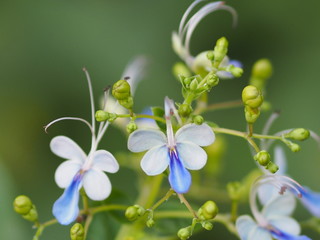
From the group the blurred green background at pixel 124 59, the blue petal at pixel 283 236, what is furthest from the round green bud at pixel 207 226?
the blurred green background at pixel 124 59

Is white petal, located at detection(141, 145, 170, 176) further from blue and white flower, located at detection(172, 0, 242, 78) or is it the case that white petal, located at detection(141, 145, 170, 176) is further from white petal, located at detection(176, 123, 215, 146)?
blue and white flower, located at detection(172, 0, 242, 78)

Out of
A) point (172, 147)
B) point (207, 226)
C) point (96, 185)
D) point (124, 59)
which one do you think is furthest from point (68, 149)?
point (124, 59)

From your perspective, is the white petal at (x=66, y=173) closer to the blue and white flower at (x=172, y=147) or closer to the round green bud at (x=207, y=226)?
the blue and white flower at (x=172, y=147)

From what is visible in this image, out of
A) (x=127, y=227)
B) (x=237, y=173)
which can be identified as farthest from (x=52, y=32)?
(x=127, y=227)

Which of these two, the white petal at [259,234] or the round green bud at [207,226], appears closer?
the round green bud at [207,226]

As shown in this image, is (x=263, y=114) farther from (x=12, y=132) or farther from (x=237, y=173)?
(x=12, y=132)
